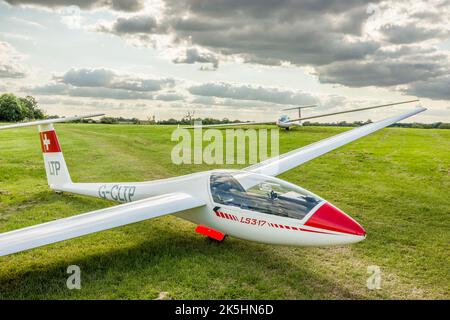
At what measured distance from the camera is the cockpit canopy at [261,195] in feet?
24.8

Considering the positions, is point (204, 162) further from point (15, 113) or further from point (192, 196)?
point (15, 113)

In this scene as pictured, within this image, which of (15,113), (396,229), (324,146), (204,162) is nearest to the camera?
(396,229)

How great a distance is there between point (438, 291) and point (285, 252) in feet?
10.7

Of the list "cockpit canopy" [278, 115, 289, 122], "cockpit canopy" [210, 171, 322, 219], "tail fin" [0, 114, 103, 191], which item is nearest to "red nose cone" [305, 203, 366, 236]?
"cockpit canopy" [210, 171, 322, 219]

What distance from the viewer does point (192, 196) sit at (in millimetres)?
8867

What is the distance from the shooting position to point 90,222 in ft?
24.3

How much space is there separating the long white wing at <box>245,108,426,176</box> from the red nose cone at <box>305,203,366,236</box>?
4.08 metres

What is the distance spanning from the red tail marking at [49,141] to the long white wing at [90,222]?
5986mm

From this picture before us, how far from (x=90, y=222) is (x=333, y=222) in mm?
5023

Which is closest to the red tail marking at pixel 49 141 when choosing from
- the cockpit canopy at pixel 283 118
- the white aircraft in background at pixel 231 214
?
the white aircraft in background at pixel 231 214

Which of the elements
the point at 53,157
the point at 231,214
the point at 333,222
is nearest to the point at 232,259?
the point at 231,214

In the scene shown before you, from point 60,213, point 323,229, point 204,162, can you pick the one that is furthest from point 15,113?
Answer: point 323,229

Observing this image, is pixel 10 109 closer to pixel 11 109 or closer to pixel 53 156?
pixel 11 109

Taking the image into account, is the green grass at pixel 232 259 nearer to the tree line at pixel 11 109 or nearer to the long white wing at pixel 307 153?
the long white wing at pixel 307 153
